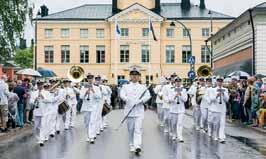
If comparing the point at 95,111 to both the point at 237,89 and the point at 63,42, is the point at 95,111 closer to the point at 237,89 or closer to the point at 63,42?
the point at 237,89

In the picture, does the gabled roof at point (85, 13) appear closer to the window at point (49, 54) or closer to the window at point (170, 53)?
the window at point (49, 54)

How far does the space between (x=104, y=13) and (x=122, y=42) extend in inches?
253

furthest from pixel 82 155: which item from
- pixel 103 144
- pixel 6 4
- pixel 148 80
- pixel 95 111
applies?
pixel 148 80

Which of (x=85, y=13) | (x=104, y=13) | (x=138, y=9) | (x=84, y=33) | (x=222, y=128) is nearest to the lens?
(x=222, y=128)

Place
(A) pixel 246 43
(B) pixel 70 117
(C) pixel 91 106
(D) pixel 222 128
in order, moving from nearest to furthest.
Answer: (D) pixel 222 128 → (C) pixel 91 106 → (B) pixel 70 117 → (A) pixel 246 43

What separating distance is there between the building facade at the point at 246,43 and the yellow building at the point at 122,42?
31.4m

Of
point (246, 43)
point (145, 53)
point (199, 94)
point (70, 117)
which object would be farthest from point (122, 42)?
point (199, 94)

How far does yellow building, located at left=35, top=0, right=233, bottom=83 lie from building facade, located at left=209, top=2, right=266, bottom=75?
31.4 meters

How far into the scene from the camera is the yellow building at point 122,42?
88625 millimetres

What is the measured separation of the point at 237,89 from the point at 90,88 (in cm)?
1119

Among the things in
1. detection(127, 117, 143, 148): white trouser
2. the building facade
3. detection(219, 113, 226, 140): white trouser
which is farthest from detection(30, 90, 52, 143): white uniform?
the building facade

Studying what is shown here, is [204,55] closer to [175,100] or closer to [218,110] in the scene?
[218,110]

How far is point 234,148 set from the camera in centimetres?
1833

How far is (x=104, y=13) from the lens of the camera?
93.1 m
